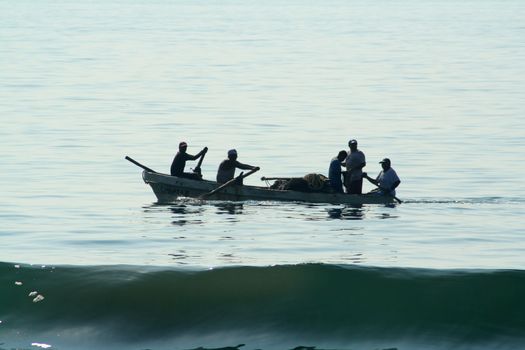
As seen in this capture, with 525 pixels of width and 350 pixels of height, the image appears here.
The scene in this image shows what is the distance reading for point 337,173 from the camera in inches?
1240

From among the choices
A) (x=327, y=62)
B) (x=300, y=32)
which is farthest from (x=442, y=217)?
(x=300, y=32)

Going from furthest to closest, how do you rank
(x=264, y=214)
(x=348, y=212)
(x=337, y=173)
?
(x=348, y=212), (x=264, y=214), (x=337, y=173)

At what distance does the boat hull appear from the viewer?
31.9 m

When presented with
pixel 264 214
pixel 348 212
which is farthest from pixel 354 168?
pixel 264 214

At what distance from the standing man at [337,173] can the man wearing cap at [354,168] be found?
0.16 metres

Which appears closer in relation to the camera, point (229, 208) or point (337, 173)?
point (337, 173)

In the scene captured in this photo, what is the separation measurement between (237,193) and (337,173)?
104 inches

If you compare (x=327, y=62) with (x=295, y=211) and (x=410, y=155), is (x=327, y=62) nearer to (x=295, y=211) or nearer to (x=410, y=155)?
(x=410, y=155)

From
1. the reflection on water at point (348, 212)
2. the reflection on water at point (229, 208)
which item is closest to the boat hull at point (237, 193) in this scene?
the reflection on water at point (229, 208)

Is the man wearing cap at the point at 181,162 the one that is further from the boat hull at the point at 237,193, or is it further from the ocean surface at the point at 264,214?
the ocean surface at the point at 264,214

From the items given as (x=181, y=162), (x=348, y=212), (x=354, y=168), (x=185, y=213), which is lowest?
(x=348, y=212)

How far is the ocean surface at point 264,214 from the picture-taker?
58.9 ft

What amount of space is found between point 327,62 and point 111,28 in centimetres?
6093

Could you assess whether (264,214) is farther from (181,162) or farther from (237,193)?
(181,162)
